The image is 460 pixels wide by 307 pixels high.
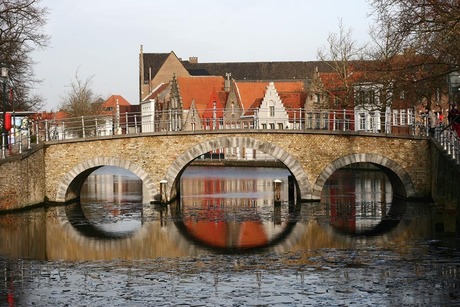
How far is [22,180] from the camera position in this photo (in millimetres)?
33406

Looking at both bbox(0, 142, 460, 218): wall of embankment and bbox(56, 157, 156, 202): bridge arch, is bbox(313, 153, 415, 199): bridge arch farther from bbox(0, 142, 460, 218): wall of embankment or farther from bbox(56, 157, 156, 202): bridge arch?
bbox(56, 157, 156, 202): bridge arch

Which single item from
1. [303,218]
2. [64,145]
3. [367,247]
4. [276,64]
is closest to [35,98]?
[64,145]

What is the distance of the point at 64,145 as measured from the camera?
36219 millimetres

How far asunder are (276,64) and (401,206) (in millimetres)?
80394

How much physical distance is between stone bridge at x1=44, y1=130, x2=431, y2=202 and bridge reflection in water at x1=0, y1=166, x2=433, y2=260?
0.97 meters

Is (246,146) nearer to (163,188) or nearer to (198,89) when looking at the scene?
(163,188)

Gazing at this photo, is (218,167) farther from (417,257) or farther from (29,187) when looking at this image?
(417,257)

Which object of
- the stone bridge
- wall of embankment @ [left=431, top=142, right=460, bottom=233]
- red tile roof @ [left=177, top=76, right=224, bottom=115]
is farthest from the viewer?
red tile roof @ [left=177, top=76, right=224, bottom=115]

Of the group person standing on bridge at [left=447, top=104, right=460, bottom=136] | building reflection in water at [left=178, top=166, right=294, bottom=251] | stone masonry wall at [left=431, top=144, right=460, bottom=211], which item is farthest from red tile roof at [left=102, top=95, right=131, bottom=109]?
person standing on bridge at [left=447, top=104, right=460, bottom=136]

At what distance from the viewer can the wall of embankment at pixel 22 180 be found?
3234cm

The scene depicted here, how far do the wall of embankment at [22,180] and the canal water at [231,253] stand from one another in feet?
2.20

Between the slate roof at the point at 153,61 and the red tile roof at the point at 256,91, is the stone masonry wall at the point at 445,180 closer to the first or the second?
the red tile roof at the point at 256,91

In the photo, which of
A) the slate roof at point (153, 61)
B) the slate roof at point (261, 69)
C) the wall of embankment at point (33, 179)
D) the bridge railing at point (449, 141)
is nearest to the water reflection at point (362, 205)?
the wall of embankment at point (33, 179)

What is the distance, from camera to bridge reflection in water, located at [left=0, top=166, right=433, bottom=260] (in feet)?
79.8
